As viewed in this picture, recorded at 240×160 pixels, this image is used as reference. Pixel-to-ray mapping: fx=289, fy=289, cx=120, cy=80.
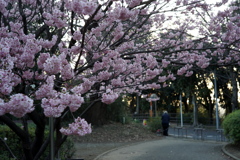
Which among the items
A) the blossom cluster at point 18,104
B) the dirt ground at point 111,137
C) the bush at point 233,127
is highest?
the blossom cluster at point 18,104

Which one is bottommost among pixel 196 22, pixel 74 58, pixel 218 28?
pixel 74 58

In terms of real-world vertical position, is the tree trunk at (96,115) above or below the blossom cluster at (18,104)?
below

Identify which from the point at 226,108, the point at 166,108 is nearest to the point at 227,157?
the point at 226,108

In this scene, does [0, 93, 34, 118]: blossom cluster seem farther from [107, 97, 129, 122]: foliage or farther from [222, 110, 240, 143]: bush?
[107, 97, 129, 122]: foliage

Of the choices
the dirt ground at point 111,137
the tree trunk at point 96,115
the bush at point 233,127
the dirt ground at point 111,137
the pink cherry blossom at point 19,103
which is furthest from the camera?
the tree trunk at point 96,115

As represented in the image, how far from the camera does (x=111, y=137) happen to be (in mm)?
17453

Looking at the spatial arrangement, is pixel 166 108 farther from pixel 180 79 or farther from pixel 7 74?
pixel 7 74

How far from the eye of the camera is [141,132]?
19875mm

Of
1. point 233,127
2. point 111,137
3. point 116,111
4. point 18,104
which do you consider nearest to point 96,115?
point 116,111

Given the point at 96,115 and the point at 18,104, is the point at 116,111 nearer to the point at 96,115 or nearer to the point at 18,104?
the point at 96,115

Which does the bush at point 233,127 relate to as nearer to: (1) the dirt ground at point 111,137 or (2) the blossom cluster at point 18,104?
(1) the dirt ground at point 111,137

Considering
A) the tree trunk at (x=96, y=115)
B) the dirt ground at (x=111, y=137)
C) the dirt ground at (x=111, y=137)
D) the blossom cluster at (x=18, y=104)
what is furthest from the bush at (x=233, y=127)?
the blossom cluster at (x=18, y=104)

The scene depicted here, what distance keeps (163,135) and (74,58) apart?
13.9 m

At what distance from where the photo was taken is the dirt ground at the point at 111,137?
14.9m
